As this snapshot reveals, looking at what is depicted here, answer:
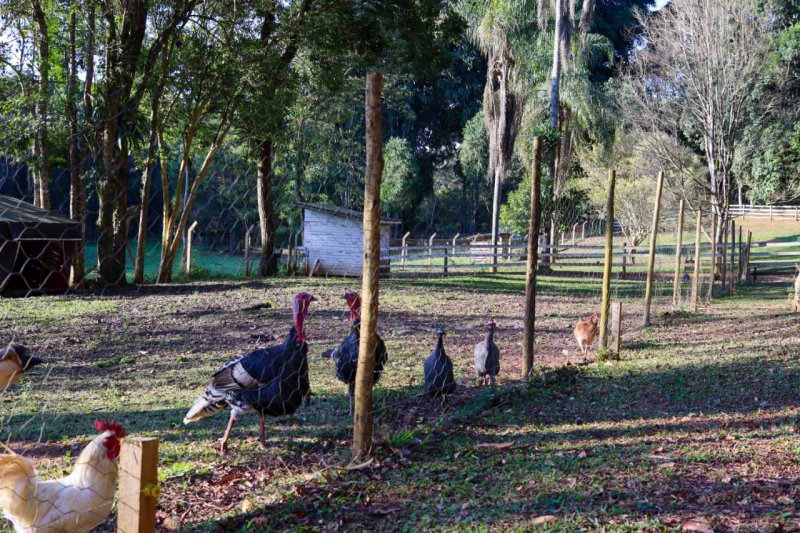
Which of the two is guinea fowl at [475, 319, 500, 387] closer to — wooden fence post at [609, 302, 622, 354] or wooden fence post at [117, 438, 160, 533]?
wooden fence post at [609, 302, 622, 354]

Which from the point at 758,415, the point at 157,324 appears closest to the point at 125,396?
the point at 157,324

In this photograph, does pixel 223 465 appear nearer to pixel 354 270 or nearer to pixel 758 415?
pixel 758 415

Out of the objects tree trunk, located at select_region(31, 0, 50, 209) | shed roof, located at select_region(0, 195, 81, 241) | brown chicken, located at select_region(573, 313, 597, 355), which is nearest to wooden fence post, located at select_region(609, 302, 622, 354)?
brown chicken, located at select_region(573, 313, 597, 355)

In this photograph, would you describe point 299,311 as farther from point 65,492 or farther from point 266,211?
point 266,211

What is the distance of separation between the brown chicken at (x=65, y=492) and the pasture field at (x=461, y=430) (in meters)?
0.67

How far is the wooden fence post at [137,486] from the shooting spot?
99.8 inches

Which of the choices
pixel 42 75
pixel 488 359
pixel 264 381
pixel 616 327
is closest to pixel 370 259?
pixel 264 381

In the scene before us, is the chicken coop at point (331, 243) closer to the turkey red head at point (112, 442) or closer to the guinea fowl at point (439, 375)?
the guinea fowl at point (439, 375)

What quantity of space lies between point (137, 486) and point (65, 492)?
1.38 feet

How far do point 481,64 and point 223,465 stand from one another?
34.3 metres

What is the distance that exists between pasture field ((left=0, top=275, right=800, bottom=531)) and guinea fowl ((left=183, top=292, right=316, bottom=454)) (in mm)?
315

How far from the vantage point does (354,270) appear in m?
21.2

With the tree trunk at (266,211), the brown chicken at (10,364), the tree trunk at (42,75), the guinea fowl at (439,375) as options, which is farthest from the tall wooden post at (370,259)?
the tree trunk at (266,211)

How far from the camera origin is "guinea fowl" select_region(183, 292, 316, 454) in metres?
4.34
